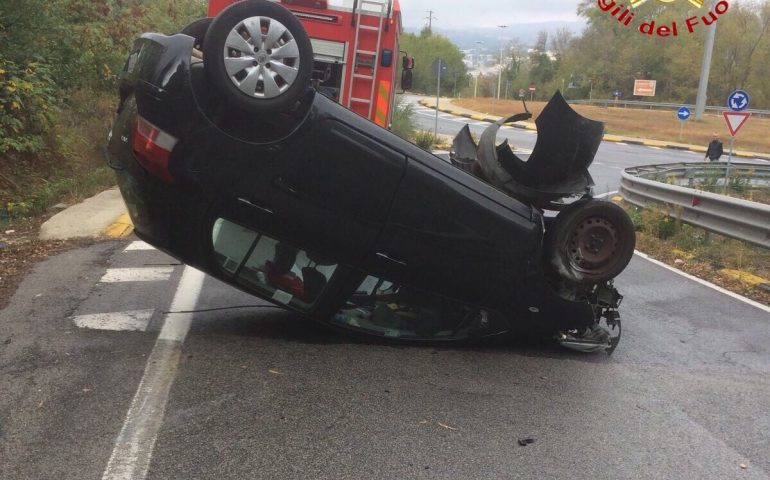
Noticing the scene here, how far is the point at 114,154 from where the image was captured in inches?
188

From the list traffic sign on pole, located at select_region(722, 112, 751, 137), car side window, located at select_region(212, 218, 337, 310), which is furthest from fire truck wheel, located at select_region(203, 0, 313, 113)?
traffic sign on pole, located at select_region(722, 112, 751, 137)

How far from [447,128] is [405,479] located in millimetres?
38387

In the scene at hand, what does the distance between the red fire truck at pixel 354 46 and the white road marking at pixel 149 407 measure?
446 cm

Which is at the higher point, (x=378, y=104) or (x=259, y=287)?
(x=378, y=104)

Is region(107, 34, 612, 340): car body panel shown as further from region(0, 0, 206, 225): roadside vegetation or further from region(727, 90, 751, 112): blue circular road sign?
region(727, 90, 751, 112): blue circular road sign

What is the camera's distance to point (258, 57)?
169 inches

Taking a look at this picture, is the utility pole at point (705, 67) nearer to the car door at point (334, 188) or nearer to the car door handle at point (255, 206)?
the car door at point (334, 188)

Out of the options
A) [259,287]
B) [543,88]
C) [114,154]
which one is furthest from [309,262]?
[543,88]

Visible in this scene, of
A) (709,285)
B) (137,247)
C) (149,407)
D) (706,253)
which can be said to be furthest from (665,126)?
(149,407)

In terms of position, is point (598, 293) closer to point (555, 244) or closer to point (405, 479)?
point (555, 244)

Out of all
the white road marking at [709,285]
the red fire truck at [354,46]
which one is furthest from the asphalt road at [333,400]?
the red fire truck at [354,46]

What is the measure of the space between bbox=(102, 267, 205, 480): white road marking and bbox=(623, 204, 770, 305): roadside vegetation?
659cm

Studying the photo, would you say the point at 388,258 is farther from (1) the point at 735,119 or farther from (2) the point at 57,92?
(1) the point at 735,119

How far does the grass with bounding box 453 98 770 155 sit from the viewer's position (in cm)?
4372
